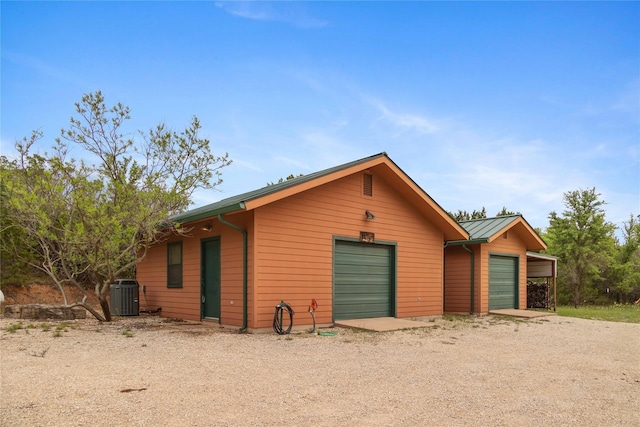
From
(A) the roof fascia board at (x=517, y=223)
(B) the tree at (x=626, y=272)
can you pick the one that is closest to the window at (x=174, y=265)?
(A) the roof fascia board at (x=517, y=223)

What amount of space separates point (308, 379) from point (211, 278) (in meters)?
5.80

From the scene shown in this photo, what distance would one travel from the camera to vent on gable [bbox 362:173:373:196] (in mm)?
11355

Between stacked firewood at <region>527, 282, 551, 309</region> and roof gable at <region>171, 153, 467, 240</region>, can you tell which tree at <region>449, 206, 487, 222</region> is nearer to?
stacked firewood at <region>527, 282, 551, 309</region>

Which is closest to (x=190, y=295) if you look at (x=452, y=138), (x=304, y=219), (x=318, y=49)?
(x=304, y=219)

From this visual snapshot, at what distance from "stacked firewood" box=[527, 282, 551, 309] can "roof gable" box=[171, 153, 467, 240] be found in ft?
25.8

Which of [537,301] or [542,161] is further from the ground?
[542,161]

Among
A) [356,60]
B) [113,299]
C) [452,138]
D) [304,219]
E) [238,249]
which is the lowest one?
[113,299]

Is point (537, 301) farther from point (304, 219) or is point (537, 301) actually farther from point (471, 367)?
point (471, 367)

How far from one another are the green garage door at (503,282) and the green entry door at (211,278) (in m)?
9.34

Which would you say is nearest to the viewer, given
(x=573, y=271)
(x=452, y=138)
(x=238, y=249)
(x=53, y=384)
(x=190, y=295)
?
(x=53, y=384)

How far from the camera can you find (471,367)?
6176 millimetres

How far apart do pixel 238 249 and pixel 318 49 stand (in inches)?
253

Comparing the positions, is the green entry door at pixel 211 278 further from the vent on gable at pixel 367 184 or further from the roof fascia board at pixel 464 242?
the roof fascia board at pixel 464 242

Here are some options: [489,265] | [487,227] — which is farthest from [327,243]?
[487,227]
